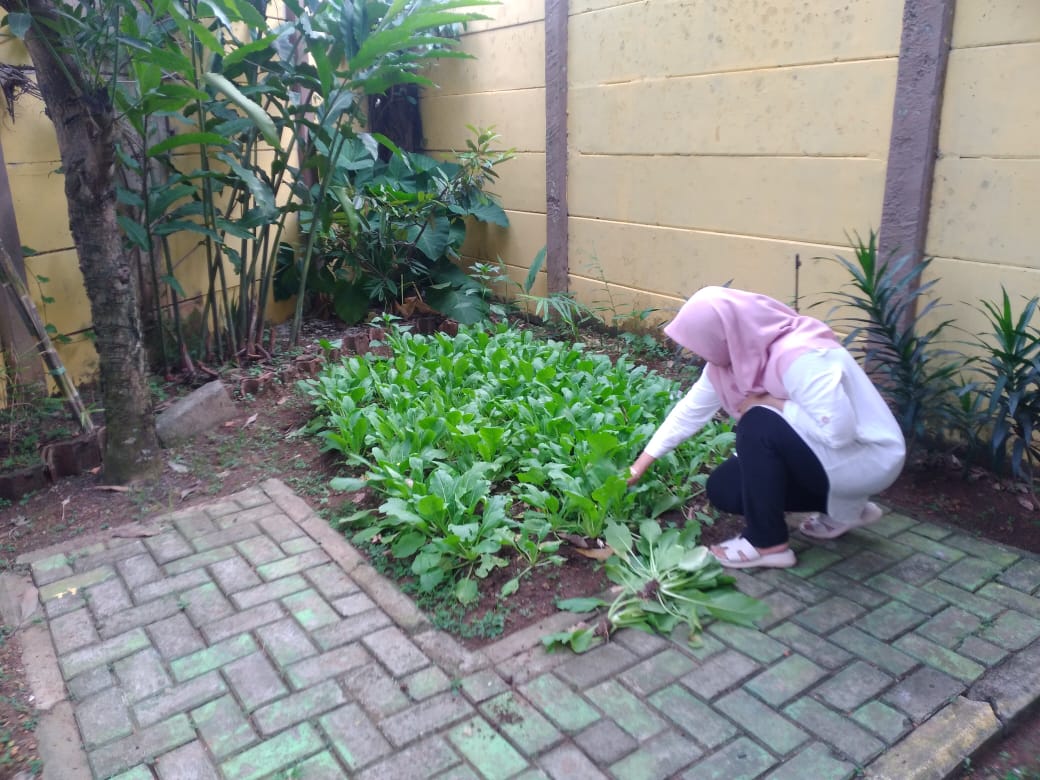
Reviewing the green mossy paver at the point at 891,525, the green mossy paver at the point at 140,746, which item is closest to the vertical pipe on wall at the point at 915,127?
the green mossy paver at the point at 891,525

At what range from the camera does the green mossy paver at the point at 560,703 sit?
84.4 inches

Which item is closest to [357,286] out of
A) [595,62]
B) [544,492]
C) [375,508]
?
[595,62]

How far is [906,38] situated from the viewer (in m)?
3.56

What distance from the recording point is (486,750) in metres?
2.05

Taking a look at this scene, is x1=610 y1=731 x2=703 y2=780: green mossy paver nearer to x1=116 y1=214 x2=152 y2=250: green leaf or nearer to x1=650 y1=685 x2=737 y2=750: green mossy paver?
x1=650 y1=685 x2=737 y2=750: green mossy paver

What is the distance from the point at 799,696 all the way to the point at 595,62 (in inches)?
169

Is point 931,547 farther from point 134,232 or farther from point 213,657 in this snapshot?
point 134,232

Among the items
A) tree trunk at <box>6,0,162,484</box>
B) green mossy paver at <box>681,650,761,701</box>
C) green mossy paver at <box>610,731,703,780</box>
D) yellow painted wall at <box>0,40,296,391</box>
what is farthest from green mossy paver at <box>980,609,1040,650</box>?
yellow painted wall at <box>0,40,296,391</box>

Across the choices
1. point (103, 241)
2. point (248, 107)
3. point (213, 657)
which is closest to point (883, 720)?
point (213, 657)

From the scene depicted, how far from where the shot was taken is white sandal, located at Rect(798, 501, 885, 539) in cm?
300

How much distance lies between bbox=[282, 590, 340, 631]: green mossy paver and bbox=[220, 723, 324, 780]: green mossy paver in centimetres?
47

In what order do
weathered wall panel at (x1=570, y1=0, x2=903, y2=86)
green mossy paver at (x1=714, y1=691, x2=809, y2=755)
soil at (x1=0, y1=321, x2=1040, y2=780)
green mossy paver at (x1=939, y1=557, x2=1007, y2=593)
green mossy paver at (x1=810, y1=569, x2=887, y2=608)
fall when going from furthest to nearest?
weathered wall panel at (x1=570, y1=0, x2=903, y2=86), green mossy paver at (x1=939, y1=557, x2=1007, y2=593), green mossy paver at (x1=810, y1=569, x2=887, y2=608), soil at (x1=0, y1=321, x2=1040, y2=780), green mossy paver at (x1=714, y1=691, x2=809, y2=755)

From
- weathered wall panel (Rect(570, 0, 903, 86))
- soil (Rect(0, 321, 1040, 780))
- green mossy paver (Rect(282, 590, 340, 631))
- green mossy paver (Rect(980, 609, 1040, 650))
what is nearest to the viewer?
soil (Rect(0, 321, 1040, 780))

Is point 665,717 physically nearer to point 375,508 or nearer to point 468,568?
point 468,568
